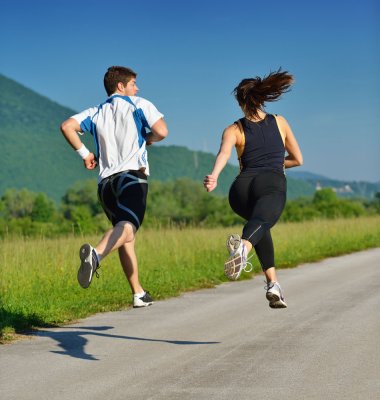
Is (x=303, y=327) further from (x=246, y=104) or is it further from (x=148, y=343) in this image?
(x=246, y=104)

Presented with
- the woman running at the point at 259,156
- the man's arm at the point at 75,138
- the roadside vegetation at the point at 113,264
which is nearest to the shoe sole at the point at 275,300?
the woman running at the point at 259,156

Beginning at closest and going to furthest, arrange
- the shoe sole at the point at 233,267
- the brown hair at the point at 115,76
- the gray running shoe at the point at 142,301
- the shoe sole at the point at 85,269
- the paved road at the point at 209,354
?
the paved road at the point at 209,354 → the shoe sole at the point at 85,269 → the shoe sole at the point at 233,267 → the brown hair at the point at 115,76 → the gray running shoe at the point at 142,301

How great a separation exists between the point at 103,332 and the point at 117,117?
6.93ft

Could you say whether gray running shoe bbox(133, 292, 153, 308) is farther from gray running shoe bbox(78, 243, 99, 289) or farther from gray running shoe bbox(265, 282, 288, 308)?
gray running shoe bbox(78, 243, 99, 289)

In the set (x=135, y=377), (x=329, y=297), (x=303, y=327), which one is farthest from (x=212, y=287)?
(x=135, y=377)

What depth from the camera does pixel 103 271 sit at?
1384cm

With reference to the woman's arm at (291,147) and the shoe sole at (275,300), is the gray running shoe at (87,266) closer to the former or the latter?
the shoe sole at (275,300)

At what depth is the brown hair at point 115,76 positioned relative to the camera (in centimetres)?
755

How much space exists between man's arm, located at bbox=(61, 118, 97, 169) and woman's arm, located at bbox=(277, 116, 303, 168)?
1637 mm

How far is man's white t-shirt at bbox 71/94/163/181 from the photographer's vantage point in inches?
287

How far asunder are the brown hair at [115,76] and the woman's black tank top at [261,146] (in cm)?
114

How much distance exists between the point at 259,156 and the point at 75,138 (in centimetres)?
160

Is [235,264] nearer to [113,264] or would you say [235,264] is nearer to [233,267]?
[233,267]

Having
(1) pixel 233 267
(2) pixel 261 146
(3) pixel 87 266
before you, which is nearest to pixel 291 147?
(2) pixel 261 146
